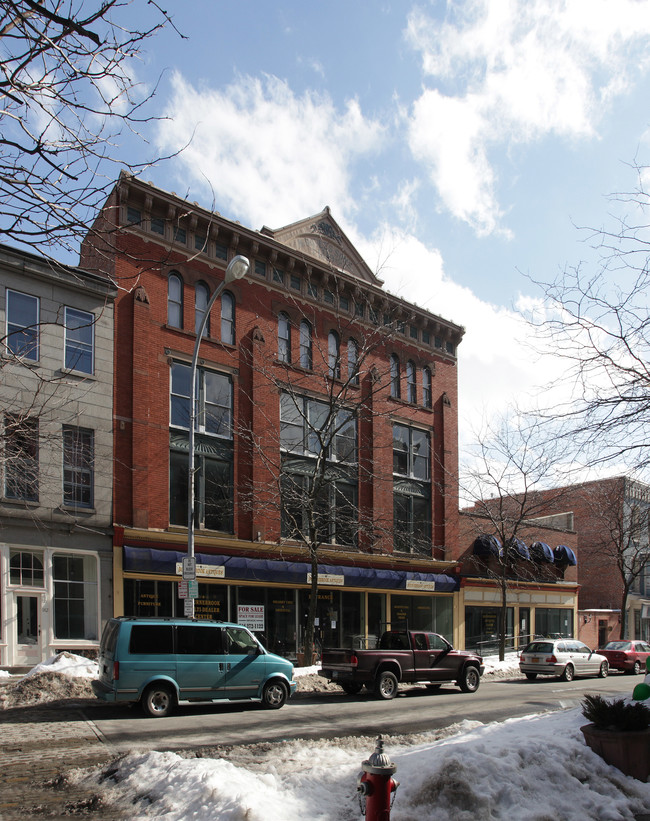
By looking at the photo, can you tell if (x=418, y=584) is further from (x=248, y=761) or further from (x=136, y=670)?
(x=248, y=761)

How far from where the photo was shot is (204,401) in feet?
85.8

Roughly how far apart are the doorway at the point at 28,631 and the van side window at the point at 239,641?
8039 mm

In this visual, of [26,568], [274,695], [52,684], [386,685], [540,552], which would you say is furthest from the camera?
[540,552]

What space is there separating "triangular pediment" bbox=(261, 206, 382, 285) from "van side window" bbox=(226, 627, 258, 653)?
57.1ft

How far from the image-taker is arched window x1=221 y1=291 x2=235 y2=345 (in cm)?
2744

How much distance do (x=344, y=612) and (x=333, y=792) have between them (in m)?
23.1

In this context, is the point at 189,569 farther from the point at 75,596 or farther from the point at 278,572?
the point at 278,572

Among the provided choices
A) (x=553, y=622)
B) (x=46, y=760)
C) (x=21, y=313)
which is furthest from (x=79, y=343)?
(x=553, y=622)

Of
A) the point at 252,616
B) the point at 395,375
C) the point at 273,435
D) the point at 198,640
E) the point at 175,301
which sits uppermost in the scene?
the point at 175,301

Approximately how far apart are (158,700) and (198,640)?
1363 mm

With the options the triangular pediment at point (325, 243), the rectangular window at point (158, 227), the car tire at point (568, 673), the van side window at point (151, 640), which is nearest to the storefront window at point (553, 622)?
the car tire at point (568, 673)

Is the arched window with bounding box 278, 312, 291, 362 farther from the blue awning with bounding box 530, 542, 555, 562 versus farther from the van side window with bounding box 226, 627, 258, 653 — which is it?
the blue awning with bounding box 530, 542, 555, 562

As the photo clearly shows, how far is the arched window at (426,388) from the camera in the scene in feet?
116

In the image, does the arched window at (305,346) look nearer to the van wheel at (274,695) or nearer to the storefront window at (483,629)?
the storefront window at (483,629)
